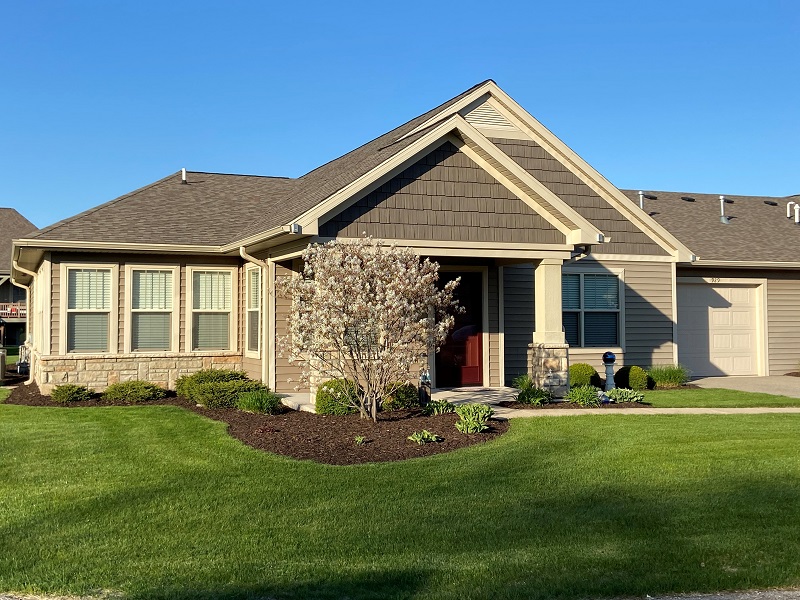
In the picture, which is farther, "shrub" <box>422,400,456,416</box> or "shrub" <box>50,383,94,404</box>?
"shrub" <box>50,383,94,404</box>

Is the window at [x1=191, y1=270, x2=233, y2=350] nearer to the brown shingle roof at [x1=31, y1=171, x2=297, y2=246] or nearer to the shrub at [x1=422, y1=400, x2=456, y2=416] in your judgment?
the brown shingle roof at [x1=31, y1=171, x2=297, y2=246]

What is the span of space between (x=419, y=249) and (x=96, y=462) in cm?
614

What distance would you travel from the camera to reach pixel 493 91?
17078 mm

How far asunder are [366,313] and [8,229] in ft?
117

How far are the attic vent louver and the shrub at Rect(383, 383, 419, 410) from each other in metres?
6.51

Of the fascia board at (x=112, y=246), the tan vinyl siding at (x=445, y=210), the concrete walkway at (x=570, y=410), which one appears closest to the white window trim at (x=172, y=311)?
the fascia board at (x=112, y=246)

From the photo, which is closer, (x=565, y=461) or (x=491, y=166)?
(x=565, y=461)

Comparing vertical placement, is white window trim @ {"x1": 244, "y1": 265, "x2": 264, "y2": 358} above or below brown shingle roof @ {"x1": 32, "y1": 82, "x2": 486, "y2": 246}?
below

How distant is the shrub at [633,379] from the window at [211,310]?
804 cm

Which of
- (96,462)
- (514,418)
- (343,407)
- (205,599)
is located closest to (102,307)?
(343,407)

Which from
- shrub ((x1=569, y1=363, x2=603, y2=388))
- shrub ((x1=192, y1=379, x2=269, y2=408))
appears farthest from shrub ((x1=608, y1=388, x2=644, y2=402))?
shrub ((x1=192, y1=379, x2=269, y2=408))

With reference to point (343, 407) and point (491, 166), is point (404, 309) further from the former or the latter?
point (491, 166)

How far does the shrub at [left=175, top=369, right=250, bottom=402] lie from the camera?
1478cm

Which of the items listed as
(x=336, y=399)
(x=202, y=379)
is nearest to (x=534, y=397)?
(x=336, y=399)
